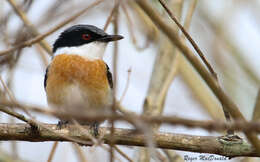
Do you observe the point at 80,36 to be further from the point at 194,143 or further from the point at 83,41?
the point at 194,143

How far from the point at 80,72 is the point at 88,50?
0.58 meters

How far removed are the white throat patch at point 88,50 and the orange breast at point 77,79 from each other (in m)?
0.23

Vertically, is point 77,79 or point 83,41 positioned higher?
point 83,41

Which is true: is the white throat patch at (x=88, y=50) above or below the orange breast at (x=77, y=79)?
above

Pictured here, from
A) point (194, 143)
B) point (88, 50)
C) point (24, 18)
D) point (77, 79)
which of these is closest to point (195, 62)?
point (194, 143)

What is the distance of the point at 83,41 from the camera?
A: 6.02 m

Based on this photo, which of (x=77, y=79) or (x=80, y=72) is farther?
(x=80, y=72)

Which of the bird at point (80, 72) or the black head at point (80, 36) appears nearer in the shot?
the bird at point (80, 72)

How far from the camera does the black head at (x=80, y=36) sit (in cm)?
589

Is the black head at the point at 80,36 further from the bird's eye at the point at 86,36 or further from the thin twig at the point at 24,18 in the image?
the thin twig at the point at 24,18

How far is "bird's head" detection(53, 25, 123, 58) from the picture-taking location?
587cm

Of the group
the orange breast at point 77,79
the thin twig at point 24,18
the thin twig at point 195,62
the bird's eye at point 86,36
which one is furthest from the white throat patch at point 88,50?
the thin twig at point 195,62

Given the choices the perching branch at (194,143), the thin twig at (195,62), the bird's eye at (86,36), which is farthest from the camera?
the bird's eye at (86,36)

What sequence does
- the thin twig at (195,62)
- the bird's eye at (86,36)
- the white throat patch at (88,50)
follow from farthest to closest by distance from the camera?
the bird's eye at (86,36)
the white throat patch at (88,50)
the thin twig at (195,62)
